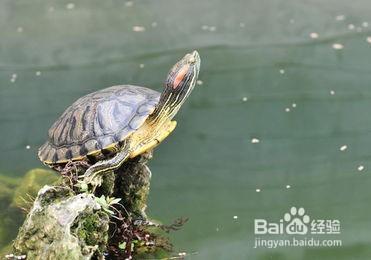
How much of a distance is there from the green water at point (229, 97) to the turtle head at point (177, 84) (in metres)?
0.78

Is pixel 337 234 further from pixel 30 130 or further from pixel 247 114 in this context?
pixel 30 130

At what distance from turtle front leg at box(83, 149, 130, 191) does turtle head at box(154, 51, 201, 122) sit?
258 millimetres

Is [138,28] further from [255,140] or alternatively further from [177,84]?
[177,84]

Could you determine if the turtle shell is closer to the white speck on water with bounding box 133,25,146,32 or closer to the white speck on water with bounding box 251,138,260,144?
the white speck on water with bounding box 251,138,260,144

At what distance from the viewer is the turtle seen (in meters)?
2.06

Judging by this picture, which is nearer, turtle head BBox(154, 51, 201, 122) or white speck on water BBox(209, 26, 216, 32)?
turtle head BBox(154, 51, 201, 122)

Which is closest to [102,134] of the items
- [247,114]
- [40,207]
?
[40,207]

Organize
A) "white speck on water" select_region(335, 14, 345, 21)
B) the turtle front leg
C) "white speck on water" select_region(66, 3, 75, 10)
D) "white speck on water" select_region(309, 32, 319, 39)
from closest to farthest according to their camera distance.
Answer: the turtle front leg
"white speck on water" select_region(309, 32, 319, 39)
"white speck on water" select_region(335, 14, 345, 21)
"white speck on water" select_region(66, 3, 75, 10)

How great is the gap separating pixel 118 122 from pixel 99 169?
22 centimetres

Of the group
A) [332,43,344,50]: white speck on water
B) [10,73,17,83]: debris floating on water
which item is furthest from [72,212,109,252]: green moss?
[332,43,344,50]: white speck on water

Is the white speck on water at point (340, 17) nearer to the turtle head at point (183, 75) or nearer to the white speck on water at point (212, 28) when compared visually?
the white speck on water at point (212, 28)

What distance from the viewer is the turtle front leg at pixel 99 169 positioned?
1901 mm

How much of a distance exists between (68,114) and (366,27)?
2.51 m

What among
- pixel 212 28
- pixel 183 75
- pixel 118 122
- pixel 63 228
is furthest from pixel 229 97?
pixel 63 228
